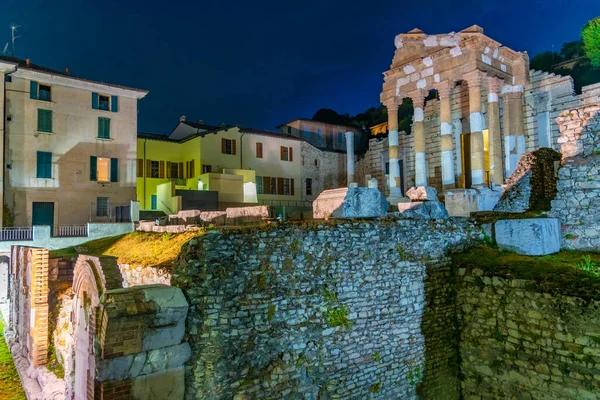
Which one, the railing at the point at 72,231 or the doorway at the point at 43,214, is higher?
the doorway at the point at 43,214

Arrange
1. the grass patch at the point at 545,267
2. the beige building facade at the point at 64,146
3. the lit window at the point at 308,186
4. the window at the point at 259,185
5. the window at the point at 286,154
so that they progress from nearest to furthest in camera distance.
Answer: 1. the grass patch at the point at 545,267
2. the beige building facade at the point at 64,146
3. the window at the point at 259,185
4. the window at the point at 286,154
5. the lit window at the point at 308,186

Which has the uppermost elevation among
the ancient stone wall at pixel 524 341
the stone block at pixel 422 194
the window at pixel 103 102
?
the window at pixel 103 102

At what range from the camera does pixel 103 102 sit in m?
24.6

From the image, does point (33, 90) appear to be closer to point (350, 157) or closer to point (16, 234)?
point (16, 234)

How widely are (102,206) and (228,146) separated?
396 inches

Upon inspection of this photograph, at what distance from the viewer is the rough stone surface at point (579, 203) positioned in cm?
909

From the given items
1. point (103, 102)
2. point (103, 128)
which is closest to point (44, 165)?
point (103, 128)

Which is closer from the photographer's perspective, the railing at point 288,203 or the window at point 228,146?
the window at point 228,146

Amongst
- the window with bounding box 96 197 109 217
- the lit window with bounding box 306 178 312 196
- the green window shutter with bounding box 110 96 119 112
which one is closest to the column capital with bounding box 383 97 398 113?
the lit window with bounding box 306 178 312 196

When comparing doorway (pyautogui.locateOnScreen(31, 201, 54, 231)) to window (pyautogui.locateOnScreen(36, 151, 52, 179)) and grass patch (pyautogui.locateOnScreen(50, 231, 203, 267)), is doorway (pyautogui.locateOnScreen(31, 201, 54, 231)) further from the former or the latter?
grass patch (pyautogui.locateOnScreen(50, 231, 203, 267))

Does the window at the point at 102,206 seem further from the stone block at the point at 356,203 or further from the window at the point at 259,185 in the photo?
the stone block at the point at 356,203

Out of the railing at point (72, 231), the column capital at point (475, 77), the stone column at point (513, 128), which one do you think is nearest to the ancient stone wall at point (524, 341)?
the column capital at point (475, 77)

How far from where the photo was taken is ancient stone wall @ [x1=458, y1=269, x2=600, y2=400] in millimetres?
6434

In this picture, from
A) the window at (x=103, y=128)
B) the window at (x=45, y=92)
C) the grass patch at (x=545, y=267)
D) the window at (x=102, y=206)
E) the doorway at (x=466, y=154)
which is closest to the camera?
the grass patch at (x=545, y=267)
